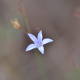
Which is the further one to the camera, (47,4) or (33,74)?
(47,4)

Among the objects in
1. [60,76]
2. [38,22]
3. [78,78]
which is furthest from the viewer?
[38,22]

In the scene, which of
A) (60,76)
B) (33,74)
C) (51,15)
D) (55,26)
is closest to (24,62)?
(33,74)

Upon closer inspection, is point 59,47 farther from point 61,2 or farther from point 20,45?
point 61,2

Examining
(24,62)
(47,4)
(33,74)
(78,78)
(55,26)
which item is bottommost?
(78,78)

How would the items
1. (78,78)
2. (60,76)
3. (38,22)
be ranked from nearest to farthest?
(78,78), (60,76), (38,22)

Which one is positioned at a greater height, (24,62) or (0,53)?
(0,53)

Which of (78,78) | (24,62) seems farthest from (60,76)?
(24,62)
